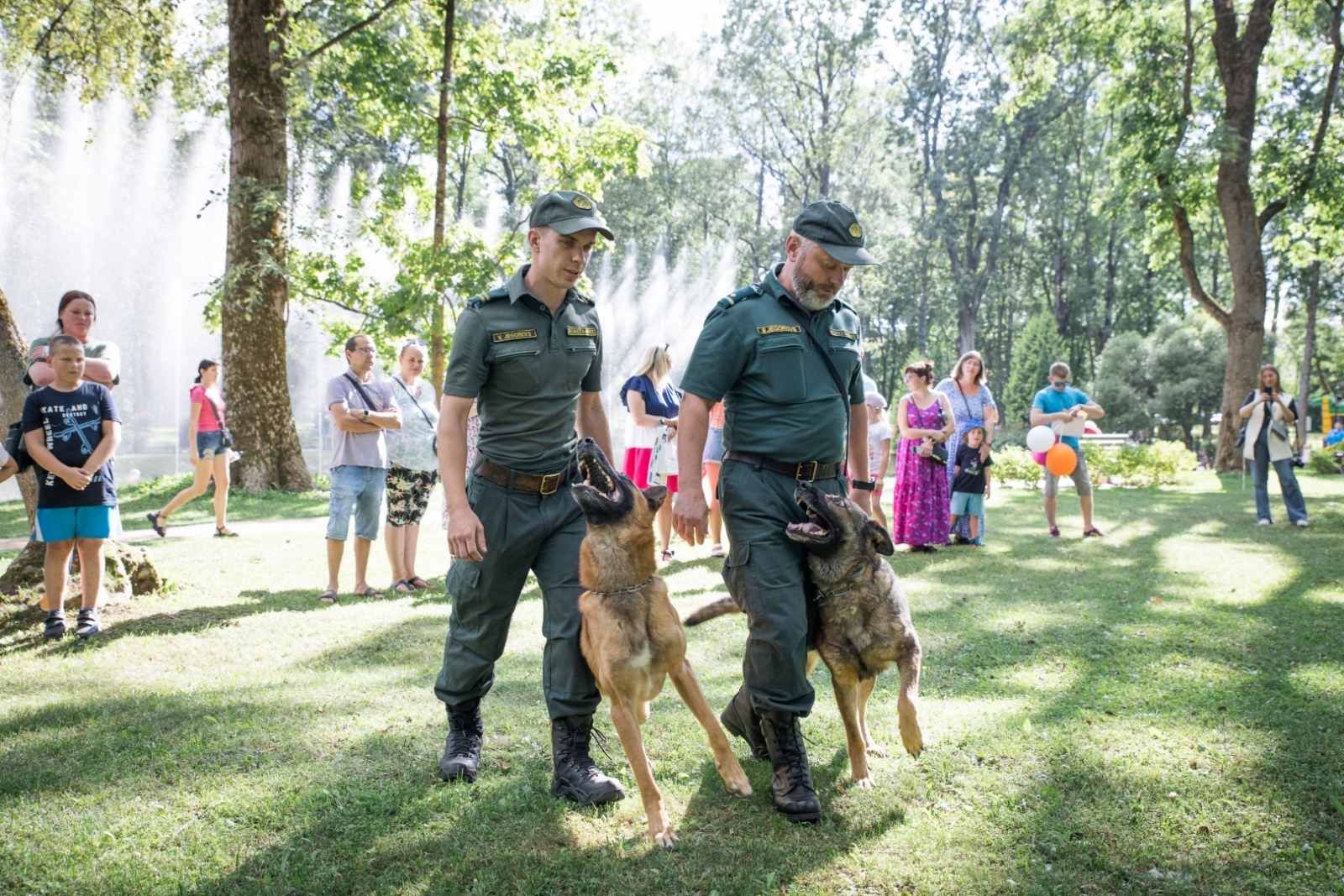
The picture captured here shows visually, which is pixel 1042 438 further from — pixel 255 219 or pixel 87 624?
pixel 255 219

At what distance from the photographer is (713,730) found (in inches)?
139

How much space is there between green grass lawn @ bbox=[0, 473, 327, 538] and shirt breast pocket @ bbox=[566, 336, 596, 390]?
10.4 m

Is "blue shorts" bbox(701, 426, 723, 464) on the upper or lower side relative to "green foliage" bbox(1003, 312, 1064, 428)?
lower

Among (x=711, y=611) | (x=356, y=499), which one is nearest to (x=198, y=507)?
(x=356, y=499)

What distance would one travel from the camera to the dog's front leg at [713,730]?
352cm

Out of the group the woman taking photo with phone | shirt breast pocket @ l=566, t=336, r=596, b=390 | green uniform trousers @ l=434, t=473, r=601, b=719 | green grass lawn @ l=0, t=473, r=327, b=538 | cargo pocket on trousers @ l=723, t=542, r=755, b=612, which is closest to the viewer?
cargo pocket on trousers @ l=723, t=542, r=755, b=612

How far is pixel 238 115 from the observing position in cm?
1342

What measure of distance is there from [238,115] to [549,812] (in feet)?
44.2

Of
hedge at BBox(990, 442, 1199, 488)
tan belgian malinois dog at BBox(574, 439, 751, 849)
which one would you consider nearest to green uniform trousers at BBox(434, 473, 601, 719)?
tan belgian malinois dog at BBox(574, 439, 751, 849)


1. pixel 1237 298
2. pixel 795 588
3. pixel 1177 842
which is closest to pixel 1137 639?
pixel 1177 842

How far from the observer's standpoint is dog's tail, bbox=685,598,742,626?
3.95 metres

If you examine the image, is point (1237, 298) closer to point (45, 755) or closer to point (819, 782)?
point (819, 782)

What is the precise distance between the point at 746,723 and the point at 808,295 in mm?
1899

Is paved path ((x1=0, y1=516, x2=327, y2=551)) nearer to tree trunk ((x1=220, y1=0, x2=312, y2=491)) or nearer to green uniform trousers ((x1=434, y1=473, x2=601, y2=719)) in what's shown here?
tree trunk ((x1=220, y1=0, x2=312, y2=491))
